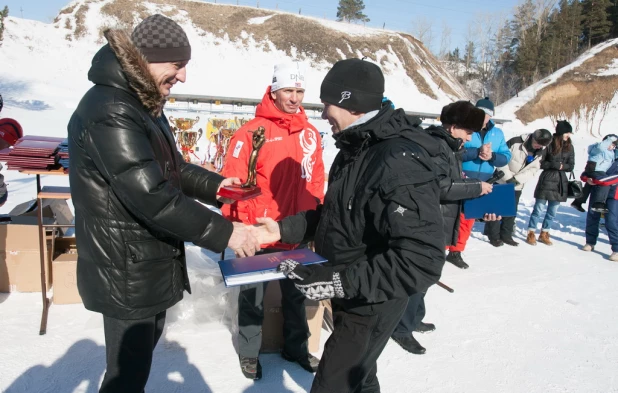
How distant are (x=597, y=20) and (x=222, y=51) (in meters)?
38.5

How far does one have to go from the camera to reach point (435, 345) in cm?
364

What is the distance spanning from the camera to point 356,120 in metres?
1.89

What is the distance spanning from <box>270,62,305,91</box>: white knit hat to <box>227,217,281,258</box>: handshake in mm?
1215

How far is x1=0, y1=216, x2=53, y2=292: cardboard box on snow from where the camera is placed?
12.4 ft

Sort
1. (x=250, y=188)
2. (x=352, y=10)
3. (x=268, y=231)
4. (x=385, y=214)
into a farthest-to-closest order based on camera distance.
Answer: (x=352, y=10) < (x=250, y=188) < (x=268, y=231) < (x=385, y=214)

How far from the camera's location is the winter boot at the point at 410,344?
348cm

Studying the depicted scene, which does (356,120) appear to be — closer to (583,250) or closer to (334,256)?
(334,256)

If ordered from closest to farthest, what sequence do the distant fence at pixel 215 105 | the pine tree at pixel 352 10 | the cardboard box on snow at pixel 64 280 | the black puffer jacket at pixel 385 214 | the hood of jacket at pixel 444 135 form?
the black puffer jacket at pixel 385 214 → the hood of jacket at pixel 444 135 → the cardboard box on snow at pixel 64 280 → the distant fence at pixel 215 105 → the pine tree at pixel 352 10

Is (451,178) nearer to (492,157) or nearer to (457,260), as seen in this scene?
(492,157)

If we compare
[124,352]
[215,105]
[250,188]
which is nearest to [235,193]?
[250,188]

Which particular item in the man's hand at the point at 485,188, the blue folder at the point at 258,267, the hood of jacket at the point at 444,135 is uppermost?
the hood of jacket at the point at 444,135

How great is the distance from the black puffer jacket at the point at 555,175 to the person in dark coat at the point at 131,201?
20.8 feet

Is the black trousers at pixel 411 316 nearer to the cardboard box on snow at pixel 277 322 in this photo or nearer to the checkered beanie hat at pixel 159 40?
the cardboard box on snow at pixel 277 322

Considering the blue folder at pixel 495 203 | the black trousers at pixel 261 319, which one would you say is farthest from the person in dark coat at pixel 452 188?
the black trousers at pixel 261 319
